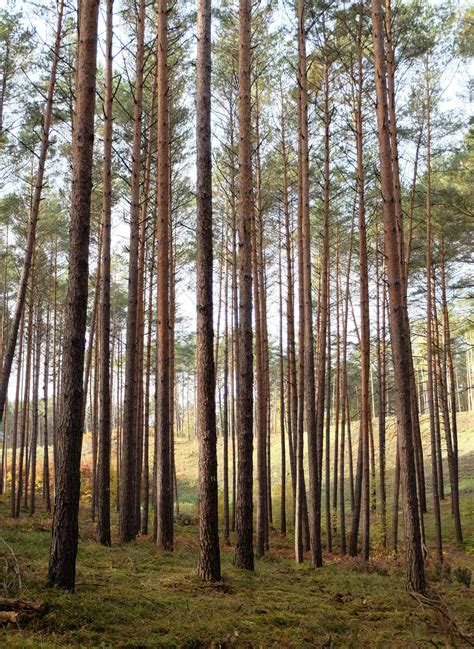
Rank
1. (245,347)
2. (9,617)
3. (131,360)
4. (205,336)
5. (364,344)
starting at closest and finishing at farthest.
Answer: (9,617), (205,336), (245,347), (131,360), (364,344)

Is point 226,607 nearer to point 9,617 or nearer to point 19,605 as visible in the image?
point 19,605

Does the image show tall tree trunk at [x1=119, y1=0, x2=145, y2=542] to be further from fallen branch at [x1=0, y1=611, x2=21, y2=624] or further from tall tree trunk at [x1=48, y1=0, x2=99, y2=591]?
fallen branch at [x1=0, y1=611, x2=21, y2=624]

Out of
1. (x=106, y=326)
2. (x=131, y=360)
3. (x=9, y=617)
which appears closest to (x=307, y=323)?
(x=131, y=360)

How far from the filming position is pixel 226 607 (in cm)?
565

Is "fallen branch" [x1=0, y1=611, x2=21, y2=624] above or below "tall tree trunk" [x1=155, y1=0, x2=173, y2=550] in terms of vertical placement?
below

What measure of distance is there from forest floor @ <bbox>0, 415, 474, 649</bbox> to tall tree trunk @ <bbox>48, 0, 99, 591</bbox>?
458 mm

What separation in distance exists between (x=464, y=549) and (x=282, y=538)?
5.76 meters

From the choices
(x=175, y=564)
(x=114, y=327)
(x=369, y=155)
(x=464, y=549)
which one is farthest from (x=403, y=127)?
(x=114, y=327)

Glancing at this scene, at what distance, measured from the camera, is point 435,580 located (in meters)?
9.55

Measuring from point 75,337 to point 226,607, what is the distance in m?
3.39

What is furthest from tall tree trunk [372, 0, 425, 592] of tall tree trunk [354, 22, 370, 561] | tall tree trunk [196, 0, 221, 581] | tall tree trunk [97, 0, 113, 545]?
tall tree trunk [97, 0, 113, 545]

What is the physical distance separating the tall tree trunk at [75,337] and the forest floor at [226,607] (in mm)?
458

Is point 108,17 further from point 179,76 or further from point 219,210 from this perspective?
point 219,210

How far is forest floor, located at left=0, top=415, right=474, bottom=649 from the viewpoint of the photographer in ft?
14.5
